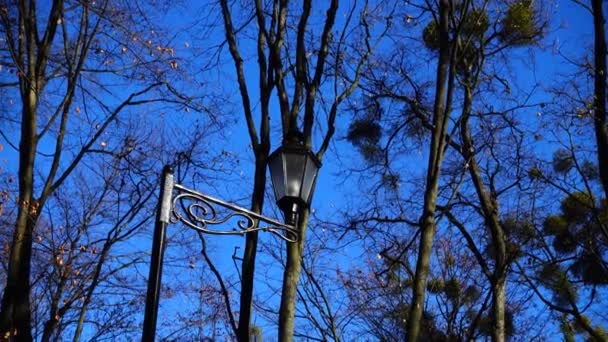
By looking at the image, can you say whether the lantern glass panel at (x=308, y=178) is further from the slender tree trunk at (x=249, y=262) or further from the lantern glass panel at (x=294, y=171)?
the slender tree trunk at (x=249, y=262)

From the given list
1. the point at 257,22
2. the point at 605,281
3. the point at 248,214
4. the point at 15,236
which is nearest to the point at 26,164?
the point at 15,236

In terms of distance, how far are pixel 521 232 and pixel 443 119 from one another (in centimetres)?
284

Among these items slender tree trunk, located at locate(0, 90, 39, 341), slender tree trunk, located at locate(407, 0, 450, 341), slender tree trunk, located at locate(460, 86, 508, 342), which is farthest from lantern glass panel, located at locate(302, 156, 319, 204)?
slender tree trunk, located at locate(460, 86, 508, 342)

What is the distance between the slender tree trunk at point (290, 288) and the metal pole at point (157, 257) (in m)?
1.58

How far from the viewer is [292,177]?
4.77m

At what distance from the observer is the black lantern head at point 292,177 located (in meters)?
4.76

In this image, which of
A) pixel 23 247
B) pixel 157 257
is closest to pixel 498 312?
pixel 23 247

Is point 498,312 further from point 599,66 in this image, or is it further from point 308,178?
point 308,178

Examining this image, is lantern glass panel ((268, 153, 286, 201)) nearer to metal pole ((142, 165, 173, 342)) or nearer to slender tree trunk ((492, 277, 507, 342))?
metal pole ((142, 165, 173, 342))

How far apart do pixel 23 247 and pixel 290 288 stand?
2365mm

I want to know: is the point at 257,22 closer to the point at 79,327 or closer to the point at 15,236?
the point at 15,236

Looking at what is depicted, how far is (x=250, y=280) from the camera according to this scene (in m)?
5.77

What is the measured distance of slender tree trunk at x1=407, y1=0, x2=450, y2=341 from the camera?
5.81 meters

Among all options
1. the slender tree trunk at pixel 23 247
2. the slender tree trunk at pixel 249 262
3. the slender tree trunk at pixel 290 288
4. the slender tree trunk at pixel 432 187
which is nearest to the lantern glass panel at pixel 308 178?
the slender tree trunk at pixel 290 288
